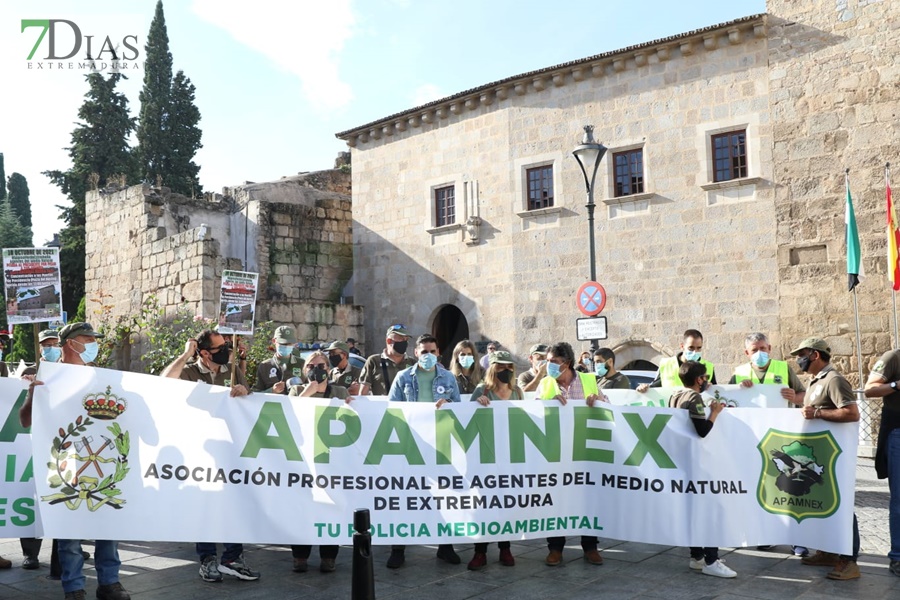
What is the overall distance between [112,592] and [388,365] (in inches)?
143

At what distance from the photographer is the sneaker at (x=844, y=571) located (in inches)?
226

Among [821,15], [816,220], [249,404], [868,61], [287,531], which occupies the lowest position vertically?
[287,531]

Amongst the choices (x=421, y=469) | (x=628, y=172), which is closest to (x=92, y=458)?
(x=421, y=469)

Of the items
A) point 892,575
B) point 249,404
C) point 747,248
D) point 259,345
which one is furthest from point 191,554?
point 747,248

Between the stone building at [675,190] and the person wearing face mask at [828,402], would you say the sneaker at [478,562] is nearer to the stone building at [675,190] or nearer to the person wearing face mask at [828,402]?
the person wearing face mask at [828,402]

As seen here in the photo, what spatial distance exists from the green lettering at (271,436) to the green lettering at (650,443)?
261 centimetres

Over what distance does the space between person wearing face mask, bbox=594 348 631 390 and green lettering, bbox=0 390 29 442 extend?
5.65 metres

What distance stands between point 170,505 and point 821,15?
15311 mm

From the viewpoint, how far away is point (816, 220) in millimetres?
15430

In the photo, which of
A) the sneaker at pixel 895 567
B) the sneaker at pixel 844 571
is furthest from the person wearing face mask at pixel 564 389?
the sneaker at pixel 895 567

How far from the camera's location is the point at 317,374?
670 cm

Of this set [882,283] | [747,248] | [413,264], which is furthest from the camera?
[413,264]

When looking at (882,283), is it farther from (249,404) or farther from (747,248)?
(249,404)

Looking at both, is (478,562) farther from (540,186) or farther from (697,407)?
(540,186)
